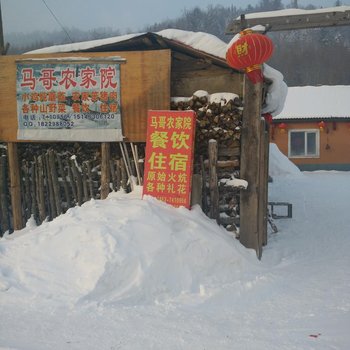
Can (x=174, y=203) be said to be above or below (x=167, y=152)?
below

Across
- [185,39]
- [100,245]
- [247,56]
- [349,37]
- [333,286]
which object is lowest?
[333,286]

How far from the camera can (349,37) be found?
2477 inches

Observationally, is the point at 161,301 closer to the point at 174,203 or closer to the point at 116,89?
the point at 174,203

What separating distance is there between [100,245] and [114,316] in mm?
1054

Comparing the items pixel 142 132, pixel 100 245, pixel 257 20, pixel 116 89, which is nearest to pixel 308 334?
pixel 100 245

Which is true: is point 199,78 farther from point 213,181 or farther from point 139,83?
point 213,181

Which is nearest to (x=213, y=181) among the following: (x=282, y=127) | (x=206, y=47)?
(x=206, y=47)

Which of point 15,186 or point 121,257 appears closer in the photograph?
point 121,257

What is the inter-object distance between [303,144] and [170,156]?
16384 mm

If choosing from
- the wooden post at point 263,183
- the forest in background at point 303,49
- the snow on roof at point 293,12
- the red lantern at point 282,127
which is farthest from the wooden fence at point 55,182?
the forest in background at point 303,49

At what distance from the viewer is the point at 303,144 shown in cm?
2147

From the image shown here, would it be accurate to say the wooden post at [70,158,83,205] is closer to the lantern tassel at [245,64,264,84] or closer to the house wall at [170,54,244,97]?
the house wall at [170,54,244,97]

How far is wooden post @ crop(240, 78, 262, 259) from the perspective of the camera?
6.64 m

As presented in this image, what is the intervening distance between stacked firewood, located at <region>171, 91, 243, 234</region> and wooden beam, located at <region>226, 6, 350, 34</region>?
179 centimetres
